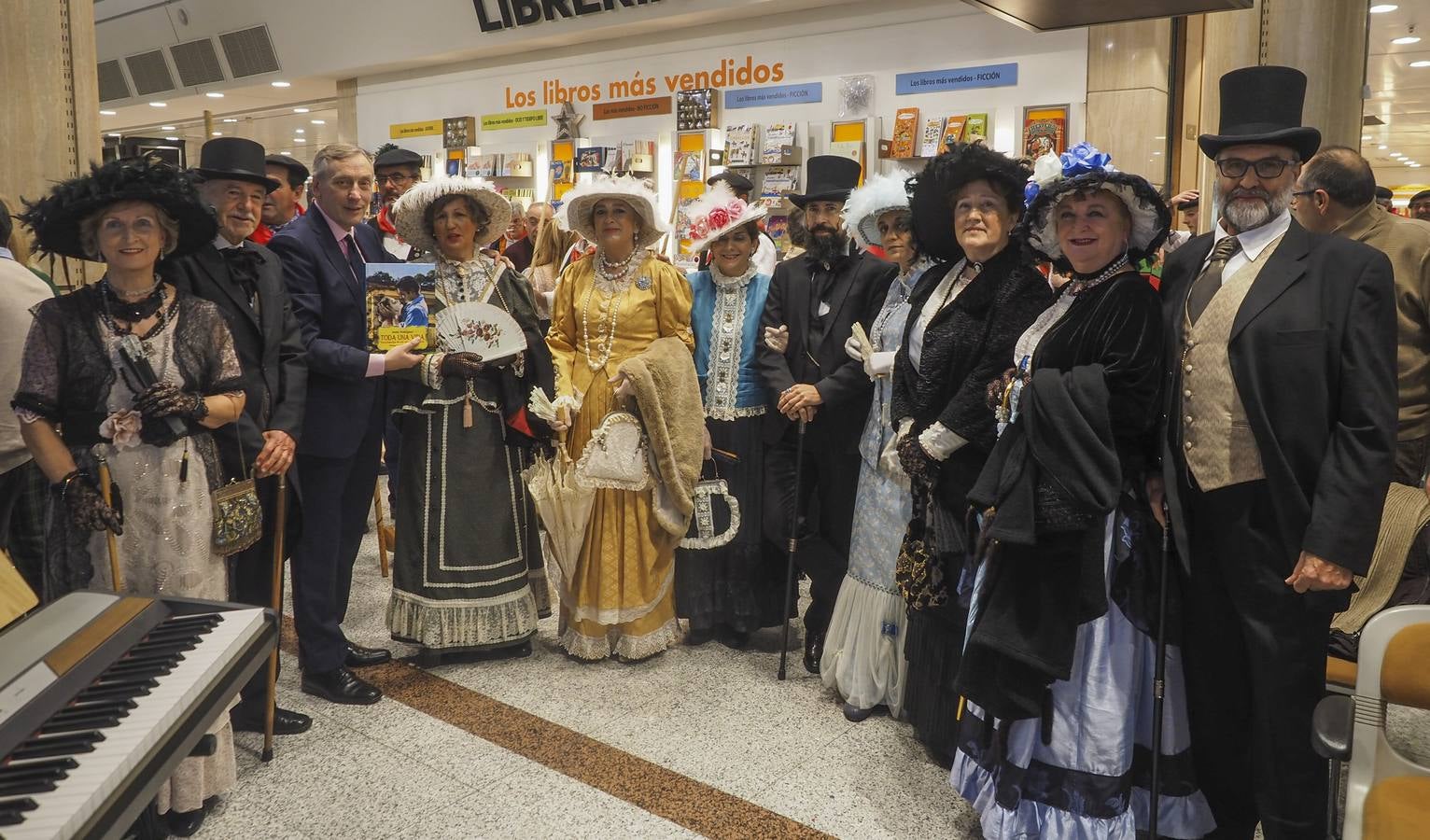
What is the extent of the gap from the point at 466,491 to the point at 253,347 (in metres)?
0.99

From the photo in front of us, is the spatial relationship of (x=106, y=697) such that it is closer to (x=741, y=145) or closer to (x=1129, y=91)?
(x=1129, y=91)

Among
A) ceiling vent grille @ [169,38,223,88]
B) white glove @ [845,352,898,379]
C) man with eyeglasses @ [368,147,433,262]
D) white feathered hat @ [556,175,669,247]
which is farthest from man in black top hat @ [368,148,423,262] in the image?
ceiling vent grille @ [169,38,223,88]

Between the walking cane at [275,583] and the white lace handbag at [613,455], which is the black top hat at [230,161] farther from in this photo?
the white lace handbag at [613,455]

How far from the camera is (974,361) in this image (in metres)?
2.99

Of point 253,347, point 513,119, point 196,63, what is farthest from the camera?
point 196,63

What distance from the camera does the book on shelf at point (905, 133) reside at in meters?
7.41

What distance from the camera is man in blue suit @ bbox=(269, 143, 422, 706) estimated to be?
355 cm

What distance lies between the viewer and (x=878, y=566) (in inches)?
138

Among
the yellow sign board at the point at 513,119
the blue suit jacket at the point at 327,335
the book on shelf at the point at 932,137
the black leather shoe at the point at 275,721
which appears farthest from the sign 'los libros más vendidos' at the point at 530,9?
the black leather shoe at the point at 275,721

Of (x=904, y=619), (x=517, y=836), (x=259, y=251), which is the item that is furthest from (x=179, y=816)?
(x=904, y=619)

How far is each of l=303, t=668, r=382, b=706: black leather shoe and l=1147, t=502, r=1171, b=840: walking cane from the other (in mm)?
2583

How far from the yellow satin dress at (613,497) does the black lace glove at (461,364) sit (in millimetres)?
349

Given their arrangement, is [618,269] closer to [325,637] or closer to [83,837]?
[325,637]

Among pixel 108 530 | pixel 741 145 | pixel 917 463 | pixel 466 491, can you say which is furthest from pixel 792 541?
pixel 741 145
